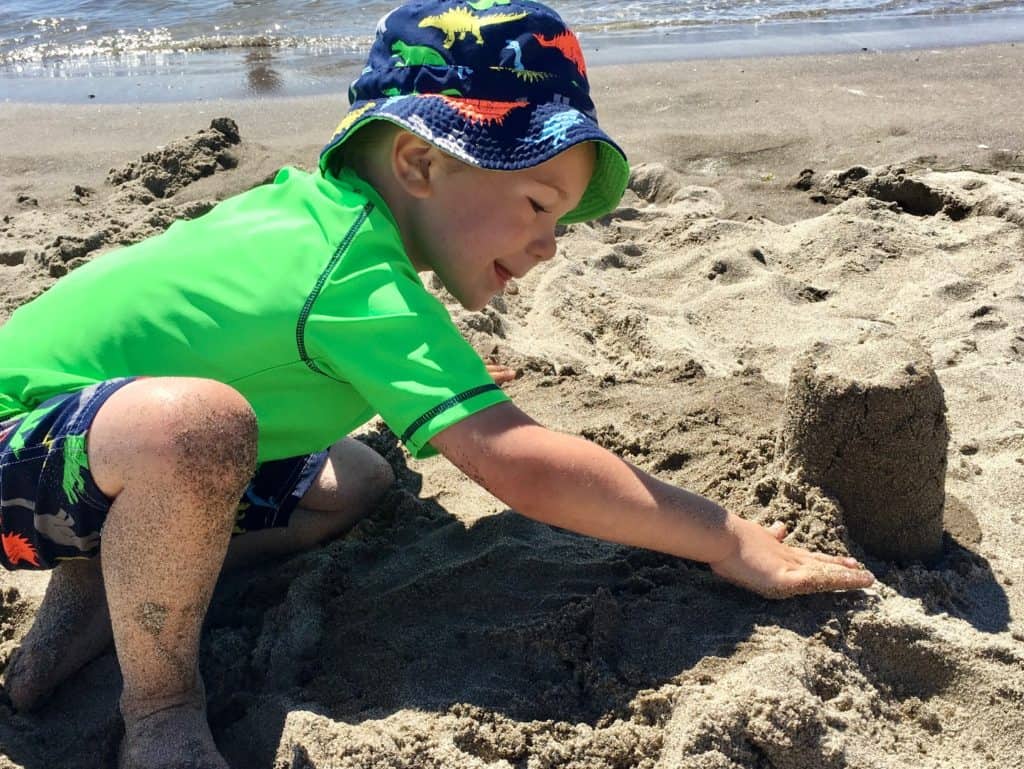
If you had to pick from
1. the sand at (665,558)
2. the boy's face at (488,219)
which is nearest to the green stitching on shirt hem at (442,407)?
the boy's face at (488,219)

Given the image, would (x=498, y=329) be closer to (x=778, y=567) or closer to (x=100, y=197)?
(x=778, y=567)

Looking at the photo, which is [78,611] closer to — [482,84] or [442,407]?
[442,407]

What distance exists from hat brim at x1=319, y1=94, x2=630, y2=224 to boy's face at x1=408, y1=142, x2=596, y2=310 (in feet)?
0.19

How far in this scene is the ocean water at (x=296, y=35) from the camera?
26.9 ft

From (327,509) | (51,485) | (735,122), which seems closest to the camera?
(51,485)

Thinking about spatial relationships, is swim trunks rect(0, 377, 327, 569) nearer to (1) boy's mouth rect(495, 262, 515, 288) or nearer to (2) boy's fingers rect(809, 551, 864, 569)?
(1) boy's mouth rect(495, 262, 515, 288)

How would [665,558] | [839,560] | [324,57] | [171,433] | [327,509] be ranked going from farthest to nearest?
[324,57] < [327,509] < [665,558] < [839,560] < [171,433]

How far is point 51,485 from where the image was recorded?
178cm

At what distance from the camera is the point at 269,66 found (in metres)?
8.67

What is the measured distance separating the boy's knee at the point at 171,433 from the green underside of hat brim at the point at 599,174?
0.61 metres

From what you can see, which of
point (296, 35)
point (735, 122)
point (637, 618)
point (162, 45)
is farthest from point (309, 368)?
point (296, 35)

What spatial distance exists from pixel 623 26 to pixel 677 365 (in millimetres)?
7470

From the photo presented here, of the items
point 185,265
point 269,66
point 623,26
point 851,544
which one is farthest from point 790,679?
point 623,26

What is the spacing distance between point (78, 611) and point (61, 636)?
60 mm
